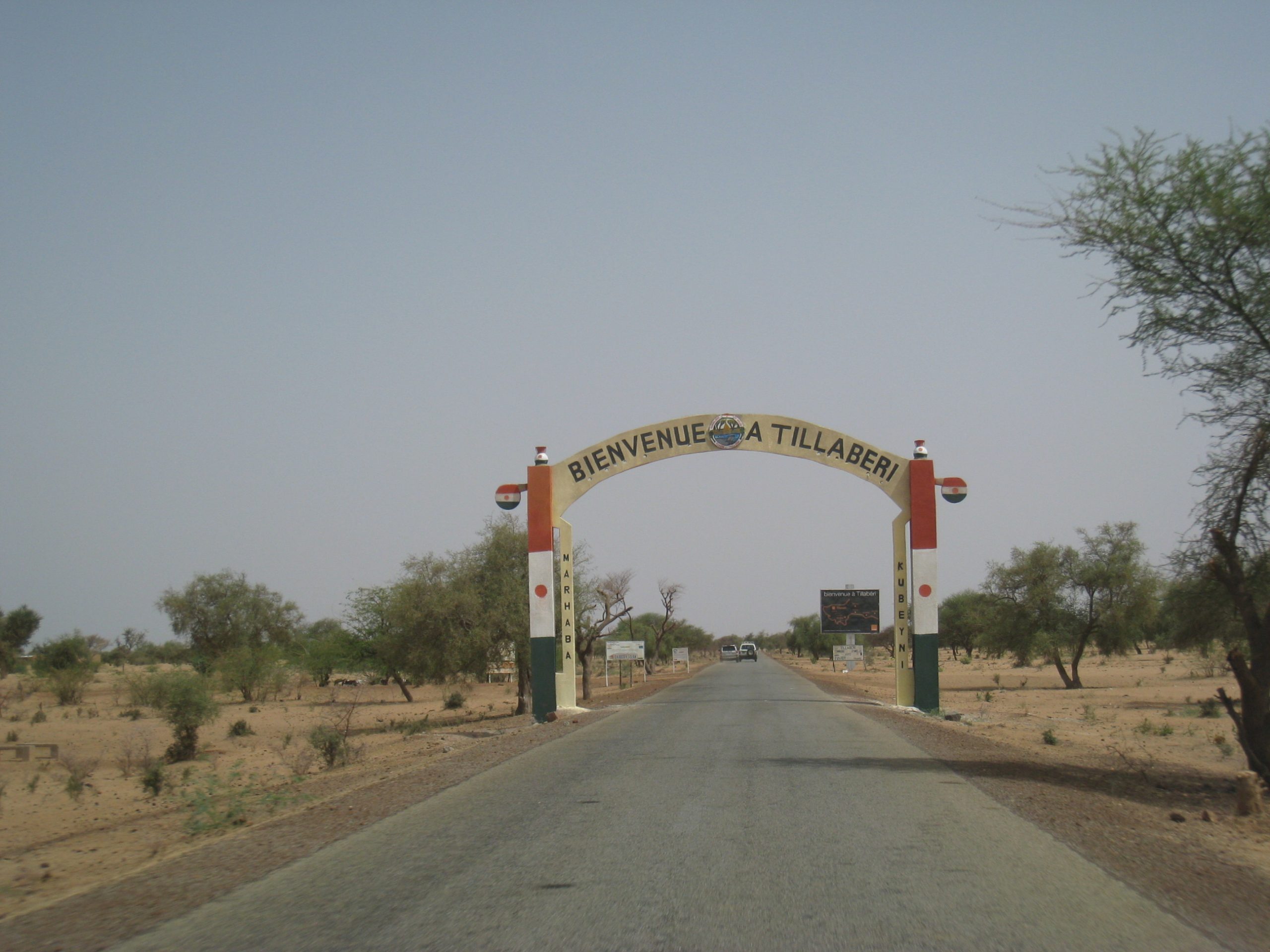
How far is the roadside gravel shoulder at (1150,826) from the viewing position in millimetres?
6449

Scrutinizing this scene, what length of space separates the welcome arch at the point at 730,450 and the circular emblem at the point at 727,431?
18 millimetres

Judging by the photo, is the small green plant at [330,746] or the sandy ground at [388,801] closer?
the sandy ground at [388,801]

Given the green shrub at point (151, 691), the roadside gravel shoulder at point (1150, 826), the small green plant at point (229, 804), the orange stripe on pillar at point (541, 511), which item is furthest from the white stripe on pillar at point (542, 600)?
the green shrub at point (151, 691)

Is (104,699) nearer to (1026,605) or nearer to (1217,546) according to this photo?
(1026,605)

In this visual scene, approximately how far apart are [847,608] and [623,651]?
514 inches

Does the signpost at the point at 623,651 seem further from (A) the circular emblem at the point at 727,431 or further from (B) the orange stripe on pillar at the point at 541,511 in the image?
(A) the circular emblem at the point at 727,431

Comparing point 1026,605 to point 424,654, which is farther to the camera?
point 1026,605

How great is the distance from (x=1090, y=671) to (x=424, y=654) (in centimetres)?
4717

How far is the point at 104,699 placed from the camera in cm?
5412

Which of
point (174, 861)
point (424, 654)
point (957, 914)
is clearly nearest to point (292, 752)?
point (424, 654)

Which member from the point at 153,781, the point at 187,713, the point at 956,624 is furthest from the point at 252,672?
the point at 956,624

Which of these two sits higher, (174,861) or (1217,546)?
(1217,546)

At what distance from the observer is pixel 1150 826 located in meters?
9.47

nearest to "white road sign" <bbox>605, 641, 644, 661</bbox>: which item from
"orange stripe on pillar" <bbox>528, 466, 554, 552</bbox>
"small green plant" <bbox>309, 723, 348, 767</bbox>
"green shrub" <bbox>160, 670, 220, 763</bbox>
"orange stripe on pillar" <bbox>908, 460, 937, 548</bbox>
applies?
"green shrub" <bbox>160, 670, 220, 763</bbox>
